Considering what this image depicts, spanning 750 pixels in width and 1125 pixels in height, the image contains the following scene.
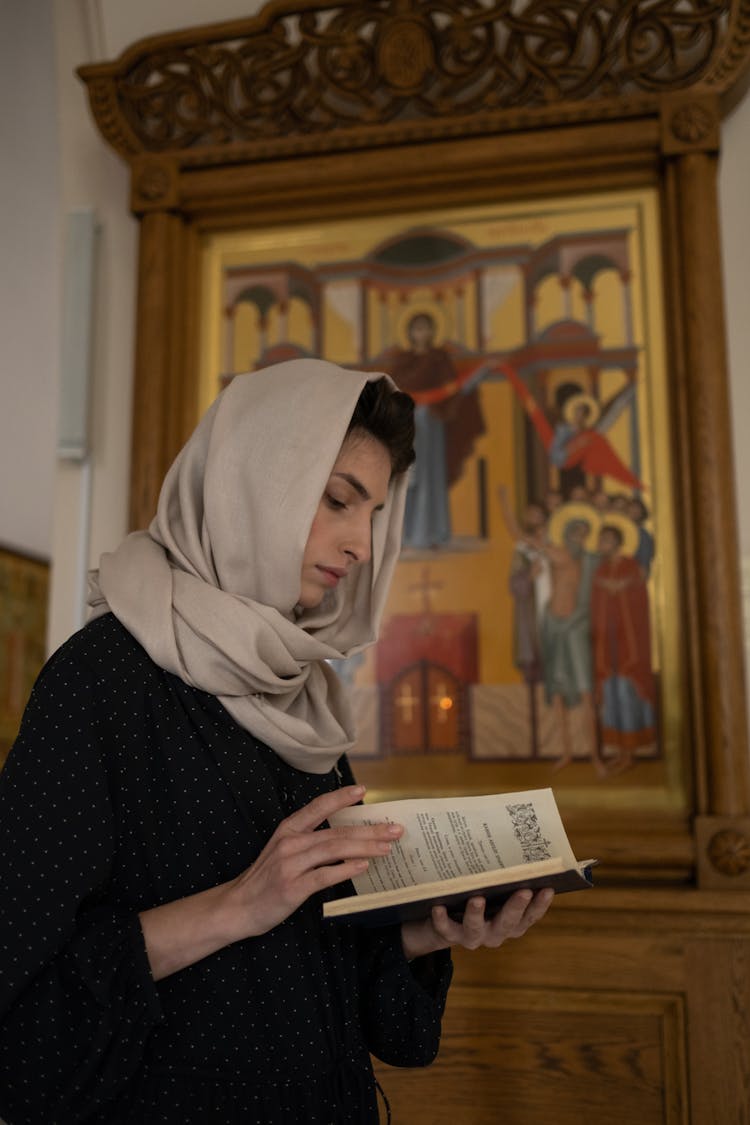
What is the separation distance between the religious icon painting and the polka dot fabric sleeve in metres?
1.51

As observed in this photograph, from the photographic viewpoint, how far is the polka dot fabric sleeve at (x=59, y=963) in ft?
3.92

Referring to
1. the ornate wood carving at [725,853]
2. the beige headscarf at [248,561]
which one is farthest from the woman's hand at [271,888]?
the ornate wood carving at [725,853]

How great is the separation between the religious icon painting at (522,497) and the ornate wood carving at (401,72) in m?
0.25

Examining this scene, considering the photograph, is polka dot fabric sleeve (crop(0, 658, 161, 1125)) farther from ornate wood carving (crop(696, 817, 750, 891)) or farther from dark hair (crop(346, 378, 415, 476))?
ornate wood carving (crop(696, 817, 750, 891))

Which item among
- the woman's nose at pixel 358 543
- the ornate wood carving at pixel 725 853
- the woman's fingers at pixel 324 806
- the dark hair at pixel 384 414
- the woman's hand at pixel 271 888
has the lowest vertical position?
the ornate wood carving at pixel 725 853

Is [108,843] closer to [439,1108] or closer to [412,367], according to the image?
[439,1108]

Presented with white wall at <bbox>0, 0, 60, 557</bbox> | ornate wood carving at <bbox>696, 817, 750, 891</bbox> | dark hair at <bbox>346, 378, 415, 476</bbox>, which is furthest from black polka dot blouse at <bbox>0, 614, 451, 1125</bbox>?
white wall at <bbox>0, 0, 60, 557</bbox>

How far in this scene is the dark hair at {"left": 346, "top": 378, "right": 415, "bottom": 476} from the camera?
167 centimetres

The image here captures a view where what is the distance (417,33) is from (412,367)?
0.86m

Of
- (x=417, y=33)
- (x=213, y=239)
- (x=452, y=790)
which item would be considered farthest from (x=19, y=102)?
(x=452, y=790)

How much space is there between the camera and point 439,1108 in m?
2.43

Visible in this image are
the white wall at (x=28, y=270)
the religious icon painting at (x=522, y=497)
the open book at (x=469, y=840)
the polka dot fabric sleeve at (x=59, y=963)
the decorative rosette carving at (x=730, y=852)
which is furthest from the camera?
the white wall at (x=28, y=270)

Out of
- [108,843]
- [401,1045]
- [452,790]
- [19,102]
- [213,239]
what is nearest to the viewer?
[108,843]

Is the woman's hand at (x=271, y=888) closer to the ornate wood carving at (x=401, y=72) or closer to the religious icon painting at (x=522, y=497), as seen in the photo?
the religious icon painting at (x=522, y=497)
